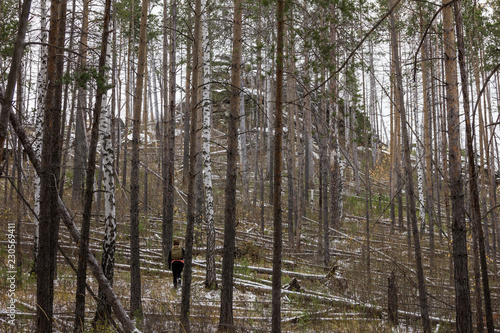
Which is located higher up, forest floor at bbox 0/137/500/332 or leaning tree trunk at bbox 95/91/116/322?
leaning tree trunk at bbox 95/91/116/322

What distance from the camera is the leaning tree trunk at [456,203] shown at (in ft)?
17.6

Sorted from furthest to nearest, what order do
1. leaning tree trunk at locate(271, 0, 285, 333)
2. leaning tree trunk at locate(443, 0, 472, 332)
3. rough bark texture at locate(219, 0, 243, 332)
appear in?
rough bark texture at locate(219, 0, 243, 332)
leaning tree trunk at locate(271, 0, 285, 333)
leaning tree trunk at locate(443, 0, 472, 332)

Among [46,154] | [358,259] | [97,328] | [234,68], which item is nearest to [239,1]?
[234,68]

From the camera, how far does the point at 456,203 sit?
551 cm

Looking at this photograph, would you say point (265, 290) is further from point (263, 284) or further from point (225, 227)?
point (225, 227)

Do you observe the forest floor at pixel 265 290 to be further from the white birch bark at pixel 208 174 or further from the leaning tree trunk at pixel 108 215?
the leaning tree trunk at pixel 108 215

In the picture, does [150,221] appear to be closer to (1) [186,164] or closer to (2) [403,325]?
(1) [186,164]

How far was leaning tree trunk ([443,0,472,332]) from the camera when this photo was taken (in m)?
5.37

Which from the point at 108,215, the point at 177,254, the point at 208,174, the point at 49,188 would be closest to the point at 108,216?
the point at 108,215

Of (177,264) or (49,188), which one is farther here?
(177,264)

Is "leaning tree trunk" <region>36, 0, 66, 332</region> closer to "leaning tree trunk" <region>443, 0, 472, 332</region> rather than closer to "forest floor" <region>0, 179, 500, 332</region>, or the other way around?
"forest floor" <region>0, 179, 500, 332</region>

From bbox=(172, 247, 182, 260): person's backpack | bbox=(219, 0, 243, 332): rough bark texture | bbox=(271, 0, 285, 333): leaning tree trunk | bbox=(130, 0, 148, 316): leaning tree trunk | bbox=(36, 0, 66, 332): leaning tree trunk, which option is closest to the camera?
bbox=(36, 0, 66, 332): leaning tree trunk

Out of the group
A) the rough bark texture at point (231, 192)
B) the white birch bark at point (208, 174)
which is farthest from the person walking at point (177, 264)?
the rough bark texture at point (231, 192)

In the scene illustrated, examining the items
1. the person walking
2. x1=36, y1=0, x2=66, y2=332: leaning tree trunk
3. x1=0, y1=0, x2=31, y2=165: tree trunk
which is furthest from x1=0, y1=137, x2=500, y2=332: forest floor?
x1=0, y1=0, x2=31, y2=165: tree trunk
